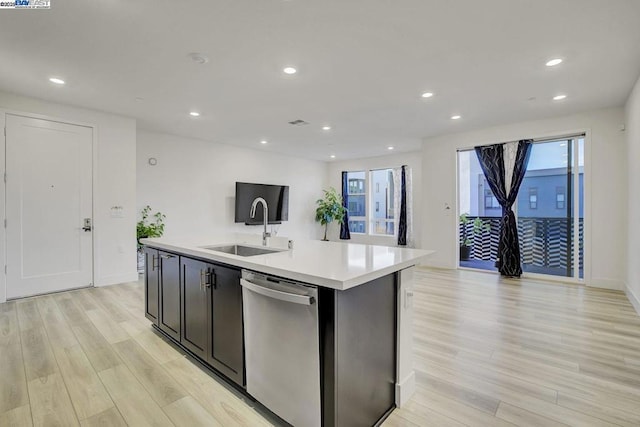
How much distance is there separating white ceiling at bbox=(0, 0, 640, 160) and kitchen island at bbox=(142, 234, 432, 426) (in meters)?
1.77

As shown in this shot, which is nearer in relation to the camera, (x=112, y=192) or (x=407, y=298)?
(x=407, y=298)

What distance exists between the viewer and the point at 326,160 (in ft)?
29.8

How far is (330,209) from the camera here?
28.8 ft

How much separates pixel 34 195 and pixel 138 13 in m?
3.25

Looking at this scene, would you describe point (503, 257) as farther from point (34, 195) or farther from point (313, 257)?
point (34, 195)

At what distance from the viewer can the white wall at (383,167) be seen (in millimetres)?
7586

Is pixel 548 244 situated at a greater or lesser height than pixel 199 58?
lesser

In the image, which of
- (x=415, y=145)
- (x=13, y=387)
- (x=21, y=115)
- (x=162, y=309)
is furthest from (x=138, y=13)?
(x=415, y=145)

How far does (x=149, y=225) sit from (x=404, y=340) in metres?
5.14

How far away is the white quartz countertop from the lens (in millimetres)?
1372

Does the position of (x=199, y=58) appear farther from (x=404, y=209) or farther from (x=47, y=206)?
(x=404, y=209)

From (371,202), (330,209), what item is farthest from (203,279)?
(371,202)

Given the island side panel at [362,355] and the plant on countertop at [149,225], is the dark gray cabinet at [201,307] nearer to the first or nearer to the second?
the island side panel at [362,355]

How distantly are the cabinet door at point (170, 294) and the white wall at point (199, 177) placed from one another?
3.34 m
